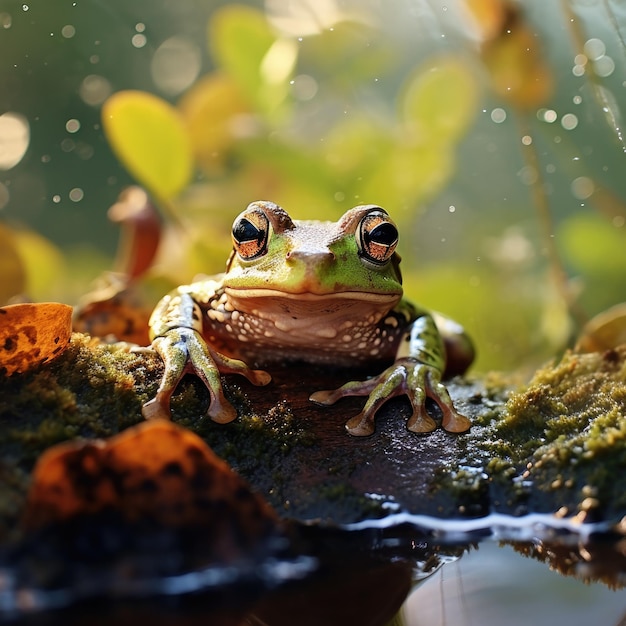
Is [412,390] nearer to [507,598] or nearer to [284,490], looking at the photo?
[284,490]

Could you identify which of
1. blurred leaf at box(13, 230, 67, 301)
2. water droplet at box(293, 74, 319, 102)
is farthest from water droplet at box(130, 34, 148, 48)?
blurred leaf at box(13, 230, 67, 301)

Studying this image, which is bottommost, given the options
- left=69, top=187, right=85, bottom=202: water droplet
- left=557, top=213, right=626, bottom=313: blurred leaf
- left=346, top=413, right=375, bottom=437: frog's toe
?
left=557, top=213, right=626, bottom=313: blurred leaf

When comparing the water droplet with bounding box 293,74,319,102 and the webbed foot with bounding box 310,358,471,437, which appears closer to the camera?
the webbed foot with bounding box 310,358,471,437

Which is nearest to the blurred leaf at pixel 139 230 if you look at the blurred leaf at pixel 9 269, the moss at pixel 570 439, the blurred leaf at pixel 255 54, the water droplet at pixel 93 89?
the blurred leaf at pixel 9 269

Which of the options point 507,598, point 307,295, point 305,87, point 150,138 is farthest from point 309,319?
point 305,87

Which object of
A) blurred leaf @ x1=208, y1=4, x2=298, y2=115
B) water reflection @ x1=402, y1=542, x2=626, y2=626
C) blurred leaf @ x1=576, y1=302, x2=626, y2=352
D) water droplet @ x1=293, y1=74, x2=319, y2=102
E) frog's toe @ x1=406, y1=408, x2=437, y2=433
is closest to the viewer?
water reflection @ x1=402, y1=542, x2=626, y2=626

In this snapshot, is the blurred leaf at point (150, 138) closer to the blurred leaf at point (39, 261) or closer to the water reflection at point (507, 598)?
the blurred leaf at point (39, 261)

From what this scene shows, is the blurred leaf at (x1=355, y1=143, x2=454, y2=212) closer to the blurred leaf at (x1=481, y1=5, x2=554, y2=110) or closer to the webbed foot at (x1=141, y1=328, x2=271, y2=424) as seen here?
the blurred leaf at (x1=481, y1=5, x2=554, y2=110)

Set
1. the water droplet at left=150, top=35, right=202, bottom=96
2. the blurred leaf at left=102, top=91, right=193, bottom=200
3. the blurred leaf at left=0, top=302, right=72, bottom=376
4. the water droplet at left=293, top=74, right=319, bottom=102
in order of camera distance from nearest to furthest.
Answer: the blurred leaf at left=0, top=302, right=72, bottom=376
the blurred leaf at left=102, top=91, right=193, bottom=200
the water droplet at left=293, top=74, right=319, bottom=102
the water droplet at left=150, top=35, right=202, bottom=96
